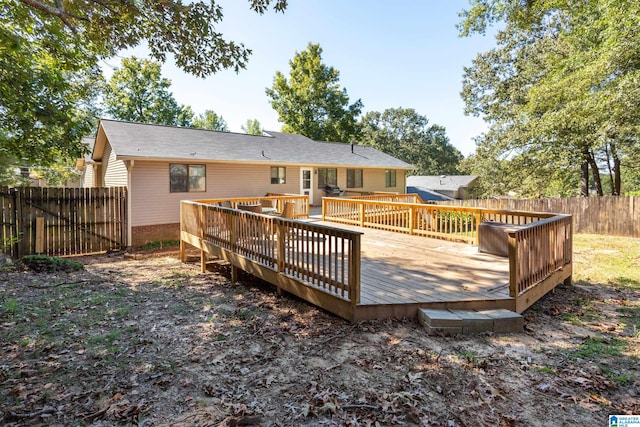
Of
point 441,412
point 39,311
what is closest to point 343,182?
point 39,311

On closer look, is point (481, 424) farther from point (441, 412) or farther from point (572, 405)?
point (572, 405)

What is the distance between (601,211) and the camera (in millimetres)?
13102

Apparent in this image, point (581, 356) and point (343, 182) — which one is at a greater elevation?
point (343, 182)

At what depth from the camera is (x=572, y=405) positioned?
9.21 feet

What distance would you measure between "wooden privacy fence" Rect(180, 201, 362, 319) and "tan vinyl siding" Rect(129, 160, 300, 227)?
4.36 metres

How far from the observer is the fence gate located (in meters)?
9.44

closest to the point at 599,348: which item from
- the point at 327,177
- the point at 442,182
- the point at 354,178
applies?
the point at 327,177

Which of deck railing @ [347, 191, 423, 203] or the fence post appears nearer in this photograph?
the fence post

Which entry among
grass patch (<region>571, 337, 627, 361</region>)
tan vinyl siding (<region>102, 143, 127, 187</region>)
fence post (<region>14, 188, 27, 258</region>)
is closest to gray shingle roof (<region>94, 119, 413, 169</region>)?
tan vinyl siding (<region>102, 143, 127, 187</region>)

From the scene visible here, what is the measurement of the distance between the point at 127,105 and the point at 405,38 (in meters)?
24.4

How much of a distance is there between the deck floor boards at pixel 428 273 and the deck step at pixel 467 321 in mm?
203

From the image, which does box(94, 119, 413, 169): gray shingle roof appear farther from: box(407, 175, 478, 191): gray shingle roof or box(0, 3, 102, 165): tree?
A: box(407, 175, 478, 191): gray shingle roof

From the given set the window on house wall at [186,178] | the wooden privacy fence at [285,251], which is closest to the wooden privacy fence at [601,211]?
the wooden privacy fence at [285,251]

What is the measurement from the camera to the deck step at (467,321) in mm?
4078
